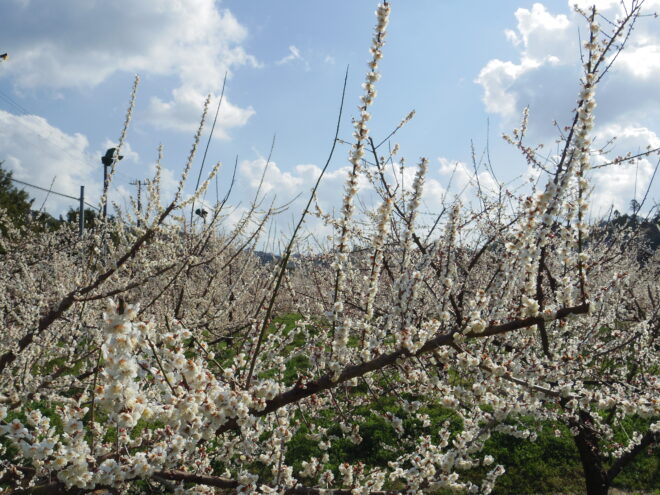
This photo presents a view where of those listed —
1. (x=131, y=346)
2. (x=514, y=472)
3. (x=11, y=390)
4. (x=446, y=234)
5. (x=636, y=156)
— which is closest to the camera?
(x=131, y=346)

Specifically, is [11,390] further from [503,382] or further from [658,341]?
[658,341]

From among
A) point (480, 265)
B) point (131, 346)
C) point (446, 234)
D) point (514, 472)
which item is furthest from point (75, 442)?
point (480, 265)

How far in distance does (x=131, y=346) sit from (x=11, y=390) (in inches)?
107

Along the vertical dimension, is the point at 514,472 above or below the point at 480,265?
below

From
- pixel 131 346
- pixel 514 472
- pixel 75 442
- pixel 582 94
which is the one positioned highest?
pixel 582 94

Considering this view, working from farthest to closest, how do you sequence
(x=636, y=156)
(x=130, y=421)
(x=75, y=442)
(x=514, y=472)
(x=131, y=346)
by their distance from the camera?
(x=514, y=472)
(x=636, y=156)
(x=75, y=442)
(x=130, y=421)
(x=131, y=346)

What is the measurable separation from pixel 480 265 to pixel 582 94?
644 centimetres

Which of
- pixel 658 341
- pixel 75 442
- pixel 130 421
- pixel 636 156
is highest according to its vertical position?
pixel 636 156

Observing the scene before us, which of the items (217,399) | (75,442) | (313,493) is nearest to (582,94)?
(217,399)

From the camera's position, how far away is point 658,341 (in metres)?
6.93

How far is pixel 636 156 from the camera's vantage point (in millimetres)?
4219

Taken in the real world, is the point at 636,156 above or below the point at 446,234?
above

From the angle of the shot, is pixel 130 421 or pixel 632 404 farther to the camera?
pixel 632 404

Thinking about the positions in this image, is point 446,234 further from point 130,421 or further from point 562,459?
point 562,459
